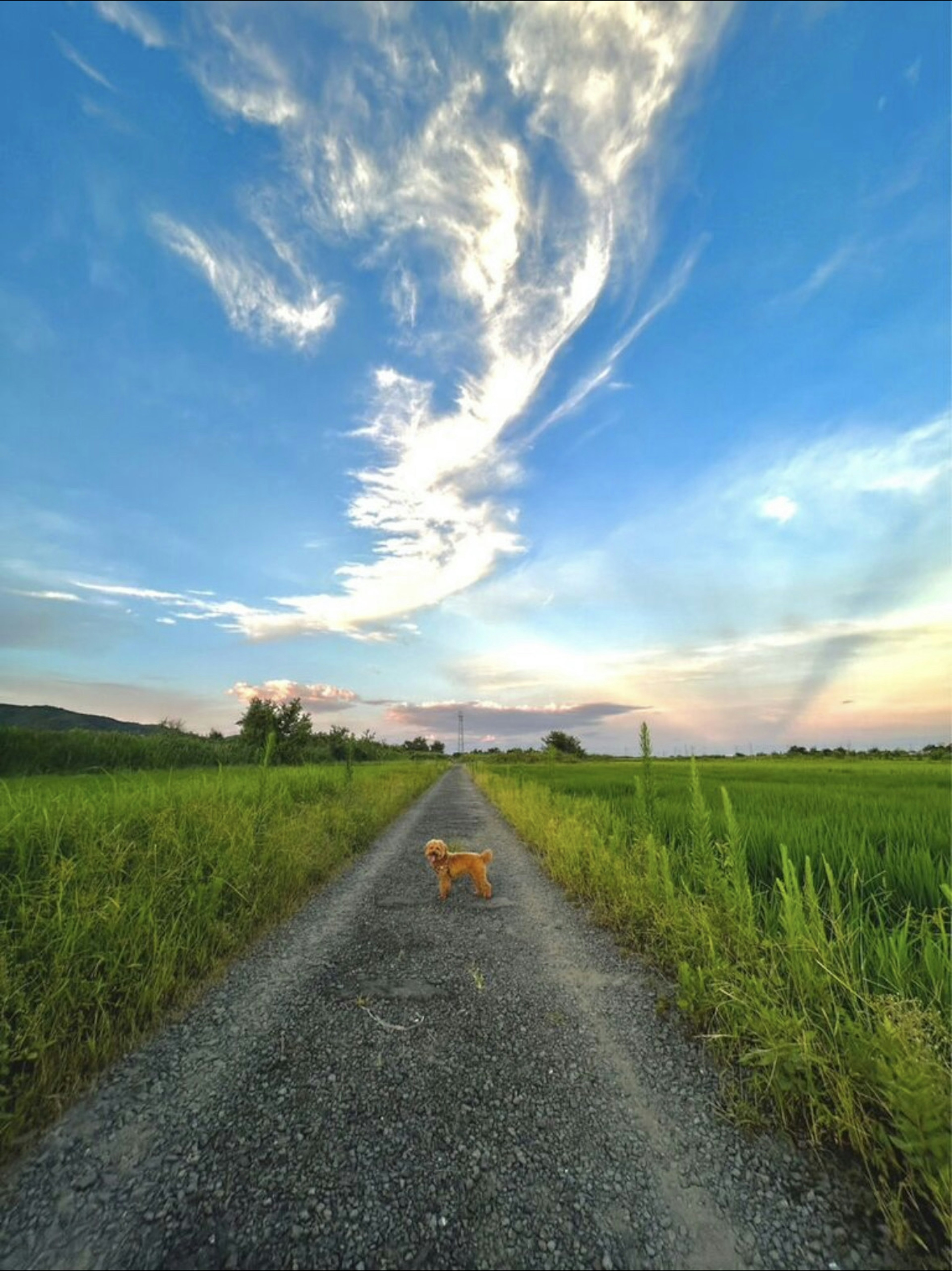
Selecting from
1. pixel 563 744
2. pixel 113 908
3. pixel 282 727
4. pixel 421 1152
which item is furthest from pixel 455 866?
pixel 563 744

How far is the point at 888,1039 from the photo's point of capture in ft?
6.93

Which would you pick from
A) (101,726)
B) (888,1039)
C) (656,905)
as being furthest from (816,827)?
(101,726)

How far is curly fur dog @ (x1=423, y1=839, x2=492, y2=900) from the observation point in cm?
586

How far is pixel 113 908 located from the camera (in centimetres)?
339

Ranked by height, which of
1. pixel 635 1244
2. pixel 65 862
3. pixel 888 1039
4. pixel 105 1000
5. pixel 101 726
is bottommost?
pixel 635 1244

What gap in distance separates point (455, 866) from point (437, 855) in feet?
0.80

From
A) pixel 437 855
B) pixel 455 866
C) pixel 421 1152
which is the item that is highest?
pixel 437 855

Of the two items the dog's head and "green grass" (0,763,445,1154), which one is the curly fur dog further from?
"green grass" (0,763,445,1154)

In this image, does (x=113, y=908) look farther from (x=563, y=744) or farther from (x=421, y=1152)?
(x=563, y=744)

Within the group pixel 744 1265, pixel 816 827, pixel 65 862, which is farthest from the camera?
pixel 816 827

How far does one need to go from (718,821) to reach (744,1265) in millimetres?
5896

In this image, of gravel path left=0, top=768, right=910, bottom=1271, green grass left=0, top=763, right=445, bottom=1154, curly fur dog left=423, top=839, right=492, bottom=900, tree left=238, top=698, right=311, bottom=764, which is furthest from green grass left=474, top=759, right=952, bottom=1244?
tree left=238, top=698, right=311, bottom=764

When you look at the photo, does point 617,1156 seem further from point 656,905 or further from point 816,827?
point 816,827

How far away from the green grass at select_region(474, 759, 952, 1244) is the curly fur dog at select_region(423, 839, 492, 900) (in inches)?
42.7
